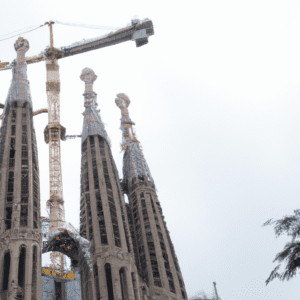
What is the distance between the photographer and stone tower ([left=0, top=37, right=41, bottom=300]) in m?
50.2

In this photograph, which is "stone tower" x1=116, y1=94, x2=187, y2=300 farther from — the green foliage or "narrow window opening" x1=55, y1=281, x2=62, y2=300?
the green foliage

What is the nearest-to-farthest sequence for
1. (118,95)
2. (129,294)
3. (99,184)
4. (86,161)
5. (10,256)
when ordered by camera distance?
(10,256) < (129,294) < (99,184) < (86,161) < (118,95)

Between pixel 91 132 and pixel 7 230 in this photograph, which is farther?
pixel 91 132

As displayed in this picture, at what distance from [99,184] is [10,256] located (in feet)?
70.0

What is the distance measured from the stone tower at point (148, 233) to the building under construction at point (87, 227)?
166 millimetres

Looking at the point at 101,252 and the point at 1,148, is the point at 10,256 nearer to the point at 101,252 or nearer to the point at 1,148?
the point at 101,252

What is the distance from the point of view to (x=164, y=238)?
234 feet

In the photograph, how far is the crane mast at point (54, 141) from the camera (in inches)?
3312

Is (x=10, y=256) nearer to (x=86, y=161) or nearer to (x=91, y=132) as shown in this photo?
(x=86, y=161)

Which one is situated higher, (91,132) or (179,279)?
(91,132)

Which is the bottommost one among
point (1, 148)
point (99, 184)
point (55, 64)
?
point (99, 184)

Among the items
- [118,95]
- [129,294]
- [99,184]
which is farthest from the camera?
[118,95]

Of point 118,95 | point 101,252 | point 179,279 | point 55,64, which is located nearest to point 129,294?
point 101,252

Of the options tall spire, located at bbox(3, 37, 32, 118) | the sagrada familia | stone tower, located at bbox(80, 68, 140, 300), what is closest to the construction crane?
the sagrada familia
